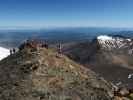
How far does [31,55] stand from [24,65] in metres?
1.13

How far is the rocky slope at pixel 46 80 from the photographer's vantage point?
16.5 m

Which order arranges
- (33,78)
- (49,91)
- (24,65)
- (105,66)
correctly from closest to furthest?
1. (49,91)
2. (33,78)
3. (24,65)
4. (105,66)

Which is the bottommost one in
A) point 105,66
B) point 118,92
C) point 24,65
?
point 105,66

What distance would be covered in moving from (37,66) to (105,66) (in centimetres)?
16582

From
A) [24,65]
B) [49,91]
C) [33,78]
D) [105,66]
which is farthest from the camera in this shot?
[105,66]

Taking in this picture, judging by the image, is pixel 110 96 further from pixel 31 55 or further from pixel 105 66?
pixel 105 66

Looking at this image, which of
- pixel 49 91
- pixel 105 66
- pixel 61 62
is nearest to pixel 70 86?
pixel 49 91

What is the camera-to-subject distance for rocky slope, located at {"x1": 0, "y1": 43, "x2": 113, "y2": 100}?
54.0ft

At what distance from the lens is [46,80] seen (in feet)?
58.1

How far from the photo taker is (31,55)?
66.1ft

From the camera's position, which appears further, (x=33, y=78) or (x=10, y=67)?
(x=10, y=67)

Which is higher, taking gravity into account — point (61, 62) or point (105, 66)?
point (61, 62)

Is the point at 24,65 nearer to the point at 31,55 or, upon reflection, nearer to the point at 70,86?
the point at 31,55

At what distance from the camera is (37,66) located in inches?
742
